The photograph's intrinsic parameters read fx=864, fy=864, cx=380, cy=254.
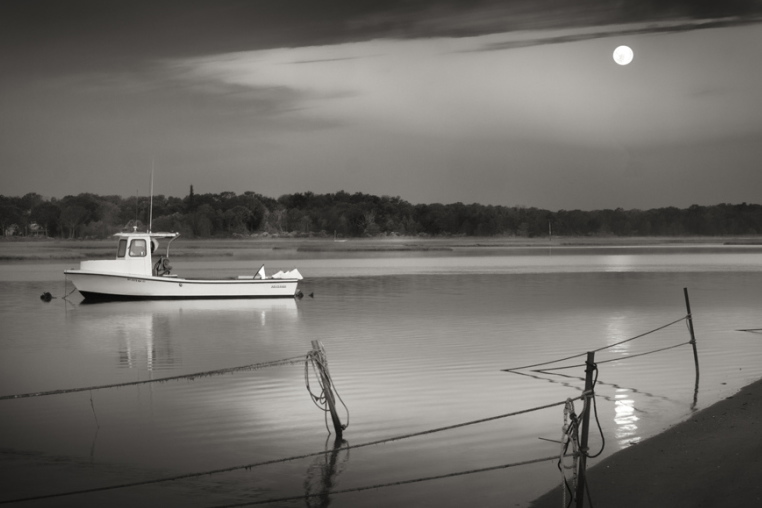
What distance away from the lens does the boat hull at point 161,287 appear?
34344 mm

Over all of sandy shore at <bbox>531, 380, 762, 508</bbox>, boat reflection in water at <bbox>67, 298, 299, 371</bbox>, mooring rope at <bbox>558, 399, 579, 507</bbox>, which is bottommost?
boat reflection in water at <bbox>67, 298, 299, 371</bbox>

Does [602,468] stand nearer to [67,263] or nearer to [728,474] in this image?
[728,474]

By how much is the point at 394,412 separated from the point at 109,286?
2483 cm

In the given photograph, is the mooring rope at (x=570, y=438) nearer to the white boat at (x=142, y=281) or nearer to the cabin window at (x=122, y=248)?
the white boat at (x=142, y=281)

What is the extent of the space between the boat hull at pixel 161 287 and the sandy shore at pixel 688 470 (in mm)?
25674

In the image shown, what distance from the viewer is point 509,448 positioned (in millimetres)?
10633

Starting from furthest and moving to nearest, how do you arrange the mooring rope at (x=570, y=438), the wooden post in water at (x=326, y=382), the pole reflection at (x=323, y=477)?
the wooden post in water at (x=326, y=382), the pole reflection at (x=323, y=477), the mooring rope at (x=570, y=438)

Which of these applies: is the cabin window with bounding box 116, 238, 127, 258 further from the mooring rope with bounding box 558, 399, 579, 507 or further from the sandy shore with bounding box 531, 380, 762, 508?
the mooring rope with bounding box 558, 399, 579, 507

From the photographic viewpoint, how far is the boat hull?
34.3 metres

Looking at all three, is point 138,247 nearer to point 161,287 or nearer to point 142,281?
point 142,281

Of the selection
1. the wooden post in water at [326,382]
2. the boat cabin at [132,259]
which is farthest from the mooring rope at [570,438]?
the boat cabin at [132,259]

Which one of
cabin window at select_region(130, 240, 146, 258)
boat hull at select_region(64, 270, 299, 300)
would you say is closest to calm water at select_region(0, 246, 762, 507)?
boat hull at select_region(64, 270, 299, 300)

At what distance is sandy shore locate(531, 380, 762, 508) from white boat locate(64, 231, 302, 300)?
25723 millimetres

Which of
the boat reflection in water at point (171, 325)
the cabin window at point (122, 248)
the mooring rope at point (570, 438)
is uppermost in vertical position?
the cabin window at point (122, 248)
